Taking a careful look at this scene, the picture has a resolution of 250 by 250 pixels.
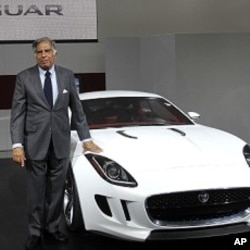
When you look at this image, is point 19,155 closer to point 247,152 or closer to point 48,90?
point 48,90

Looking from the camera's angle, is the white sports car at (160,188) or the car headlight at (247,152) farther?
the car headlight at (247,152)

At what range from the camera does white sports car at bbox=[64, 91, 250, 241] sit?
2943mm

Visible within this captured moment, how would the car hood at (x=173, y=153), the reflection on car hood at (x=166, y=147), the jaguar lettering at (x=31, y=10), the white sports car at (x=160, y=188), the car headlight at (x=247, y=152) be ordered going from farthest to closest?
the jaguar lettering at (x=31, y=10)
the car headlight at (x=247, y=152)
the reflection on car hood at (x=166, y=147)
the car hood at (x=173, y=153)
the white sports car at (x=160, y=188)

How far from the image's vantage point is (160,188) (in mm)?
2932

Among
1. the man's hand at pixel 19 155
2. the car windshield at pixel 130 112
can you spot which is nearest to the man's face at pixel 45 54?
the man's hand at pixel 19 155

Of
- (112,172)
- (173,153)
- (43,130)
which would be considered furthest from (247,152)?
(43,130)

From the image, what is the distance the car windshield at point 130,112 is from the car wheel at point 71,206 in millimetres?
700

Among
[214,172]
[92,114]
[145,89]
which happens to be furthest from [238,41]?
[214,172]

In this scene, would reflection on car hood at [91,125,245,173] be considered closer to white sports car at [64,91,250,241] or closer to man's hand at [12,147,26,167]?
white sports car at [64,91,250,241]

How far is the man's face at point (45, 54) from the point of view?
317cm

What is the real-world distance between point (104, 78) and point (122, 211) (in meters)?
5.32

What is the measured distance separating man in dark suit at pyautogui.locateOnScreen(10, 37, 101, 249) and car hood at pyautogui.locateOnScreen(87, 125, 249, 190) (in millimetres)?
265

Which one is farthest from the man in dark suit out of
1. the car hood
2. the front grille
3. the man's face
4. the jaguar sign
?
the jaguar sign

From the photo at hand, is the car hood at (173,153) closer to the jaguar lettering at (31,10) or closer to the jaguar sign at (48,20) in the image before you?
the jaguar sign at (48,20)
